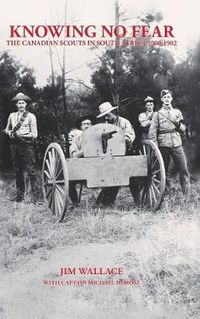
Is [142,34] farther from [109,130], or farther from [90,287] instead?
[90,287]

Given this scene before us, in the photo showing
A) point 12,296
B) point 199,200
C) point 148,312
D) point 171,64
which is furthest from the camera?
point 171,64

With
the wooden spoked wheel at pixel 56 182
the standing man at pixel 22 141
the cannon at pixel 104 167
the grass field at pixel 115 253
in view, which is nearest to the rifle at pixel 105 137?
the cannon at pixel 104 167

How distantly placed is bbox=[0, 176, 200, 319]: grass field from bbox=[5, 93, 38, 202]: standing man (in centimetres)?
84

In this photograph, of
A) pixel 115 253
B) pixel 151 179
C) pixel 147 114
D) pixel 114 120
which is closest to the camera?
pixel 115 253

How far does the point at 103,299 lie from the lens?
407 centimetres

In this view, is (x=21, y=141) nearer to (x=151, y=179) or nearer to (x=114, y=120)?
(x=114, y=120)

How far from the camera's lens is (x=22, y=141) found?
7.82m

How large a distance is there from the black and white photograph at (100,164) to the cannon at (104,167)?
0.04 ft

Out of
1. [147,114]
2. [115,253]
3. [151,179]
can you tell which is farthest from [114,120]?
[115,253]

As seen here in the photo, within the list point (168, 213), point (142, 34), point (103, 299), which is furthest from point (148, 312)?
point (142, 34)

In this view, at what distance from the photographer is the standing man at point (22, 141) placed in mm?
7758

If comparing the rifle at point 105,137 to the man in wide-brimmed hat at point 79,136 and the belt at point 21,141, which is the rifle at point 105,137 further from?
the belt at point 21,141

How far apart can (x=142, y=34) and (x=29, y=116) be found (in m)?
2.45

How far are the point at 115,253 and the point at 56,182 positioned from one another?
162cm
